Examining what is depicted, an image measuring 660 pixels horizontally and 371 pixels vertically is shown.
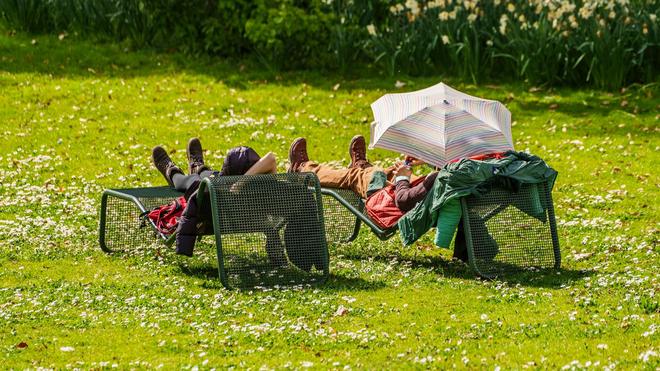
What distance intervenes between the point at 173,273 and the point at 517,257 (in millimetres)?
2322

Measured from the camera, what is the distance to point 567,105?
502 inches

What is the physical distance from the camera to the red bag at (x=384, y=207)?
7.61 meters

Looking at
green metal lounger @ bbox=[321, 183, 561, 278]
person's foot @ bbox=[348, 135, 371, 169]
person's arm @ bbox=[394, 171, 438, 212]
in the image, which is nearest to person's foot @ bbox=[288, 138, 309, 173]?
person's foot @ bbox=[348, 135, 371, 169]

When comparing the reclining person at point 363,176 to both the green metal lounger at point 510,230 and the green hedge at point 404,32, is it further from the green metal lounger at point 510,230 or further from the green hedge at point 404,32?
the green hedge at point 404,32

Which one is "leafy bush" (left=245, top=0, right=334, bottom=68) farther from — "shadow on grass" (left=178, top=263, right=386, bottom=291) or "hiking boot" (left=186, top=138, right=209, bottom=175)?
"shadow on grass" (left=178, top=263, right=386, bottom=291)

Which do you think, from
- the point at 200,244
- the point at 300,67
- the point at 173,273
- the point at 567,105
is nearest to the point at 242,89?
the point at 300,67

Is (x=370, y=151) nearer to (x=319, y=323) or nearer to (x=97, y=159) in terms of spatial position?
(x=97, y=159)

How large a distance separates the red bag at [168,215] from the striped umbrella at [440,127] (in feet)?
4.74

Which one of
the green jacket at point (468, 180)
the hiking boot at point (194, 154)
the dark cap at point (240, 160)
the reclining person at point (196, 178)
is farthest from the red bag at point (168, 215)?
the green jacket at point (468, 180)

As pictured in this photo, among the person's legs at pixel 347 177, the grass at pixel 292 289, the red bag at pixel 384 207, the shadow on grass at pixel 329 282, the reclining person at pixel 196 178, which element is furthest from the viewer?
the person's legs at pixel 347 177

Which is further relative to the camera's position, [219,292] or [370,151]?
[370,151]

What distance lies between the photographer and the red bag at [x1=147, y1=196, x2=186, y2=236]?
7708mm

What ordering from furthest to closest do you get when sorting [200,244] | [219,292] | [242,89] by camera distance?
1. [242,89]
2. [200,244]
3. [219,292]

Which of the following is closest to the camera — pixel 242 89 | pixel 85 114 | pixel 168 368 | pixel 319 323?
pixel 168 368
